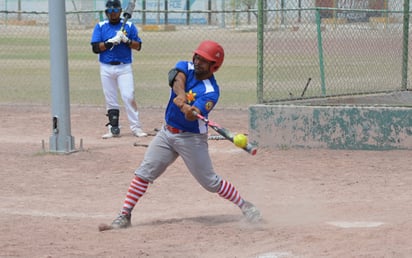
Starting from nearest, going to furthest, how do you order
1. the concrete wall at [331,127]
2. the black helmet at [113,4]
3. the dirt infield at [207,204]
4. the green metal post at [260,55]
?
the dirt infield at [207,204] → the concrete wall at [331,127] → the green metal post at [260,55] → the black helmet at [113,4]

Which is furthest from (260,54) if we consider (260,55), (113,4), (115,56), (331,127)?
(113,4)

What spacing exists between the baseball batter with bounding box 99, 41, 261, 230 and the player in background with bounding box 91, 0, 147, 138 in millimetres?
5049

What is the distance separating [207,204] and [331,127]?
305cm

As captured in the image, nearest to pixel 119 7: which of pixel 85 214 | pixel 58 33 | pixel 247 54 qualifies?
pixel 58 33

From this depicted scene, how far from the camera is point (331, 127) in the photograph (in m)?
11.0

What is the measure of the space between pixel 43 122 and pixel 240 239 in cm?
803

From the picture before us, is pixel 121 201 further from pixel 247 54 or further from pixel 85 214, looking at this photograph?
pixel 247 54

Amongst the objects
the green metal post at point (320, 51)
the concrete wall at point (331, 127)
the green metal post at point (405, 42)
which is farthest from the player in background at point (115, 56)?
the green metal post at point (405, 42)

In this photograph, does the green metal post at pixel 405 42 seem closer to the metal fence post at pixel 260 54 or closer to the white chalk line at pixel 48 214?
the metal fence post at pixel 260 54

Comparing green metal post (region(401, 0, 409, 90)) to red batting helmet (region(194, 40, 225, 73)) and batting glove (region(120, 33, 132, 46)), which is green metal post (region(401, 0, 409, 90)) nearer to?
batting glove (region(120, 33, 132, 46))

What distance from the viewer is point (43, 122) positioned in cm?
1423

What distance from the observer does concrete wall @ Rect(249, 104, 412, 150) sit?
10875 millimetres

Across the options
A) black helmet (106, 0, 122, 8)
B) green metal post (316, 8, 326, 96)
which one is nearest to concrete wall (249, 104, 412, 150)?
green metal post (316, 8, 326, 96)

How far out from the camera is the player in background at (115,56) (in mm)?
12344
